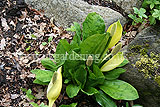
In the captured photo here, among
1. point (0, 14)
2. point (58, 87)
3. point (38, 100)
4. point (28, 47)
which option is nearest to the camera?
point (58, 87)

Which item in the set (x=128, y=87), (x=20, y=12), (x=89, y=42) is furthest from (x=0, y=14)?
(x=128, y=87)

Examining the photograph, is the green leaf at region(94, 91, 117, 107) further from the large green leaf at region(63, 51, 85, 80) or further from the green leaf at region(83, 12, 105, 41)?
the green leaf at region(83, 12, 105, 41)

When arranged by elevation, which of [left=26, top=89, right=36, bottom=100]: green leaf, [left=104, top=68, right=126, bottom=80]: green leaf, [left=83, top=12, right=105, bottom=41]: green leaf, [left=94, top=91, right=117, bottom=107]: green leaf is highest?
[left=83, top=12, right=105, bottom=41]: green leaf

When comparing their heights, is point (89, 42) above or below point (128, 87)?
above

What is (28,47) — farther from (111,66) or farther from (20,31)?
(111,66)

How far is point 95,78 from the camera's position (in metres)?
1.94

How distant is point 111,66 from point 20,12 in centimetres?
198

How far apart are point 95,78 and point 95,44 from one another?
38cm

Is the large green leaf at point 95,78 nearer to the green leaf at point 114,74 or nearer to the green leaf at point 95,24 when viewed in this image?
the green leaf at point 114,74

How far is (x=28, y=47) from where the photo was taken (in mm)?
2791

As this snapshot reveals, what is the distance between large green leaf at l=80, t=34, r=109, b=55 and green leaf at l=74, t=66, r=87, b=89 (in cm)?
23

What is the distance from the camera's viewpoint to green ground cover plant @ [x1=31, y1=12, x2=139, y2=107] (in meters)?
1.89

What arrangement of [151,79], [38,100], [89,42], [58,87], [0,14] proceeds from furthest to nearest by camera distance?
[0,14]
[38,100]
[151,79]
[89,42]
[58,87]

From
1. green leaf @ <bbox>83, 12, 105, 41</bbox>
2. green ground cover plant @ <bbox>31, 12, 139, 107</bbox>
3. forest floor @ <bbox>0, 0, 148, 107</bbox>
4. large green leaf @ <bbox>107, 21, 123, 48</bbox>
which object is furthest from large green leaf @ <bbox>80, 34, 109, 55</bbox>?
forest floor @ <bbox>0, 0, 148, 107</bbox>
